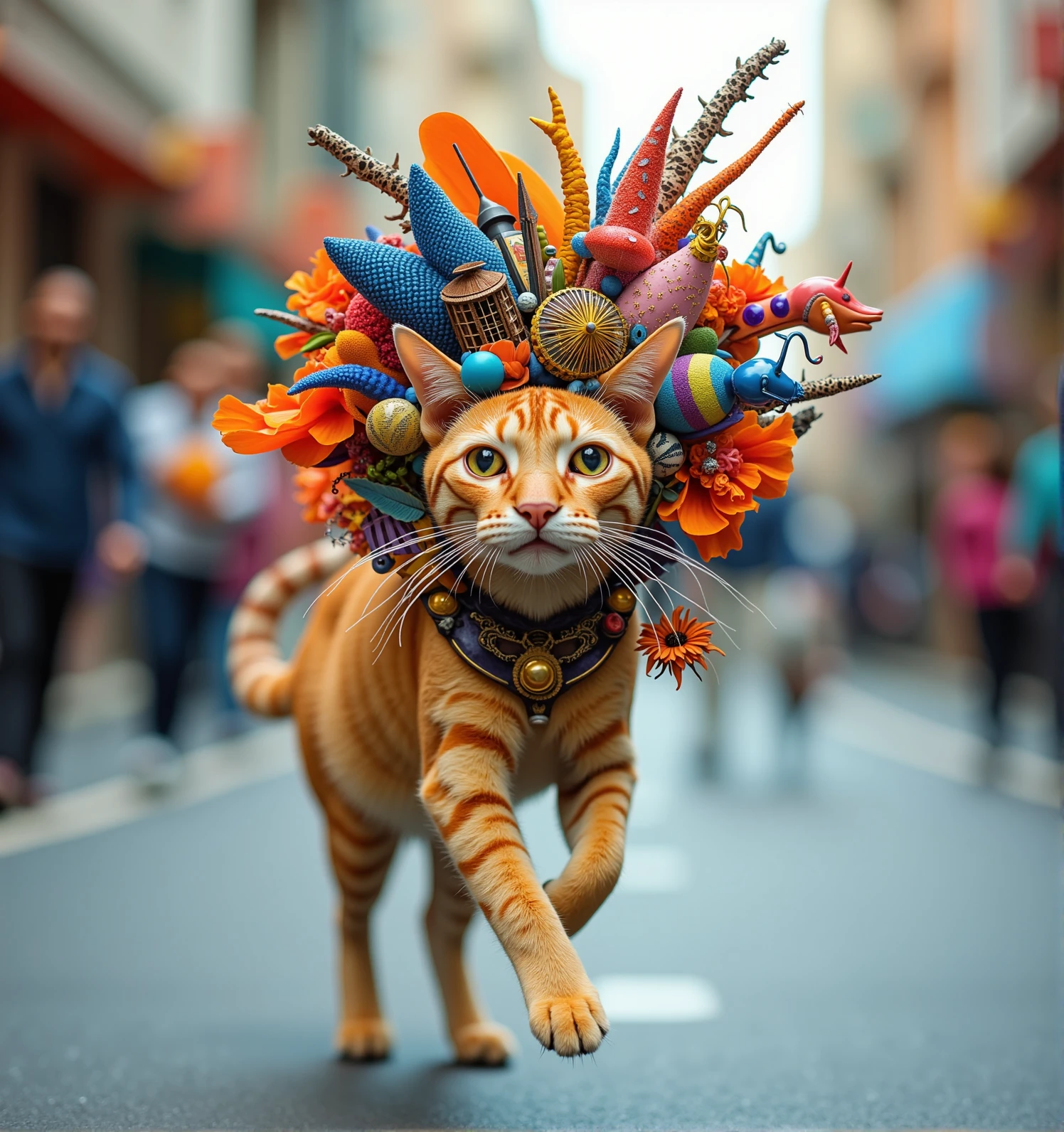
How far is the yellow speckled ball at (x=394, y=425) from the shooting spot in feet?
7.36

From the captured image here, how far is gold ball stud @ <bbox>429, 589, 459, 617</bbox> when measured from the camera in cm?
234

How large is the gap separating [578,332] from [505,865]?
0.89 metres

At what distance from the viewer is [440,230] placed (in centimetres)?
224

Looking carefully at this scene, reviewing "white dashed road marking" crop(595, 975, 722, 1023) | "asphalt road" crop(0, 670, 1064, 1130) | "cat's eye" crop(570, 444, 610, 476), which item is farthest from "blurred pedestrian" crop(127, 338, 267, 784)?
"cat's eye" crop(570, 444, 610, 476)

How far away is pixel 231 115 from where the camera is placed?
530 inches

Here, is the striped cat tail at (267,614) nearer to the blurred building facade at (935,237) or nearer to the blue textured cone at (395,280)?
the blue textured cone at (395,280)

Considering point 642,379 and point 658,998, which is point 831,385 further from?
point 658,998

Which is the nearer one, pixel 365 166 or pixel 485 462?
pixel 485 462

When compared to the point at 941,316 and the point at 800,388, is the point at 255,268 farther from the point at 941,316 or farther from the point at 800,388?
the point at 800,388

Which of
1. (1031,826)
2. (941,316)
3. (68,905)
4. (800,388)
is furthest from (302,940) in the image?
(941,316)

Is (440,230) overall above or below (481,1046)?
above

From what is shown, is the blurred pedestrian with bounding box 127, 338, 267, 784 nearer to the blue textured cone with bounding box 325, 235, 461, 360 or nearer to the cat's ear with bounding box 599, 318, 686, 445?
the blue textured cone with bounding box 325, 235, 461, 360

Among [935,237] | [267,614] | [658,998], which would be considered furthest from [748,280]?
[935,237]

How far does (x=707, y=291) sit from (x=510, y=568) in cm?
59
